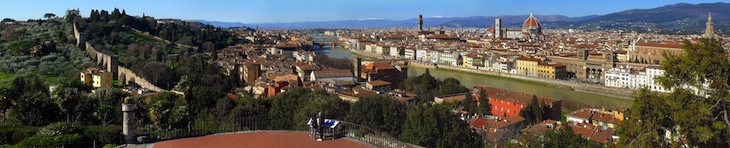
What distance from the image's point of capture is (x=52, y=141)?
520 cm

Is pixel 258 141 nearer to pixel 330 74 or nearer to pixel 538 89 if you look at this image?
pixel 330 74

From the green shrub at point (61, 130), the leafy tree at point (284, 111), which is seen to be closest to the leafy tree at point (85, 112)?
the leafy tree at point (284, 111)

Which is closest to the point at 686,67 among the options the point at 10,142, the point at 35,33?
the point at 10,142

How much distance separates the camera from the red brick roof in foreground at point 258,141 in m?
5.37

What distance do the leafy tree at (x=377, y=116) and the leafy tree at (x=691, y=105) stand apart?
14.1 feet

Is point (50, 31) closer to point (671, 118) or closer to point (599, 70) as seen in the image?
point (599, 70)

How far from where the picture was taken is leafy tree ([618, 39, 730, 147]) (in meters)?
3.96

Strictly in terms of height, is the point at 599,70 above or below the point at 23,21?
below

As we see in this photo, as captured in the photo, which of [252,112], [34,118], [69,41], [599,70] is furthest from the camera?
[599,70]

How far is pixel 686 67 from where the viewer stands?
161 inches

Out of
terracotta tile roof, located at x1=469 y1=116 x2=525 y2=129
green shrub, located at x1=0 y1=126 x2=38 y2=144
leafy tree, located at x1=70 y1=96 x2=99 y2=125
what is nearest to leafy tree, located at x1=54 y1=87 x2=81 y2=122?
leafy tree, located at x1=70 y1=96 x2=99 y2=125

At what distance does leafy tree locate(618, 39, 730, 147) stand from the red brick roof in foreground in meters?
2.19

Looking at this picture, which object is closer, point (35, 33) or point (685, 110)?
point (685, 110)

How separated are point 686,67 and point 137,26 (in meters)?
31.5
